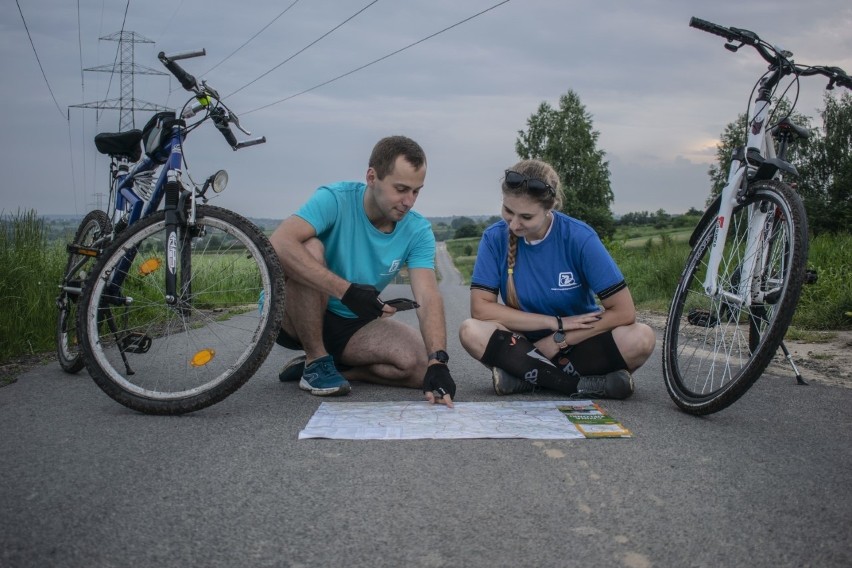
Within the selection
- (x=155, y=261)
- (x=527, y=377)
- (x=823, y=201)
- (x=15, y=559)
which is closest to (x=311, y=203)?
(x=155, y=261)

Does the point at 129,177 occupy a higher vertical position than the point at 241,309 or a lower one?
higher

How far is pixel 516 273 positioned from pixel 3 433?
8.49 feet

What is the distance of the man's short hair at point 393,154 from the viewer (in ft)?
12.0

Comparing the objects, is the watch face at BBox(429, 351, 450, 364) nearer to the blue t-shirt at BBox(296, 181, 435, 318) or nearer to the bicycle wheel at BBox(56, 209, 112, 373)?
the blue t-shirt at BBox(296, 181, 435, 318)

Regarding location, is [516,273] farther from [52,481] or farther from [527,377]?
[52,481]

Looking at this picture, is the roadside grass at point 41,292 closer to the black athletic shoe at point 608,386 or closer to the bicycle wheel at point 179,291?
the bicycle wheel at point 179,291

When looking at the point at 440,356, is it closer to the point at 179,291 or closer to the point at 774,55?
the point at 179,291

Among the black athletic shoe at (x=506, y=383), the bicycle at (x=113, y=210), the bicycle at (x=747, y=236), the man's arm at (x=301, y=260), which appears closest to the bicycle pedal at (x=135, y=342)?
the bicycle at (x=113, y=210)

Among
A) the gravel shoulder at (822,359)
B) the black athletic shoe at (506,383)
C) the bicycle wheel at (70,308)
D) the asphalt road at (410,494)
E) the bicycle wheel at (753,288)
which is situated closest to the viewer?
the asphalt road at (410,494)

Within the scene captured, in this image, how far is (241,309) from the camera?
8.35 m

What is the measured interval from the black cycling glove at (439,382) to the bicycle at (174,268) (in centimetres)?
82

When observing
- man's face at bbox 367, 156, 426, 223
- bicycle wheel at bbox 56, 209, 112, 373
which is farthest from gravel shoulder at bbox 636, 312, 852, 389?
bicycle wheel at bbox 56, 209, 112, 373

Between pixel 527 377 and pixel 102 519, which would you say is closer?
pixel 102 519

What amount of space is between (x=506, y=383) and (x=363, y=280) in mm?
983
